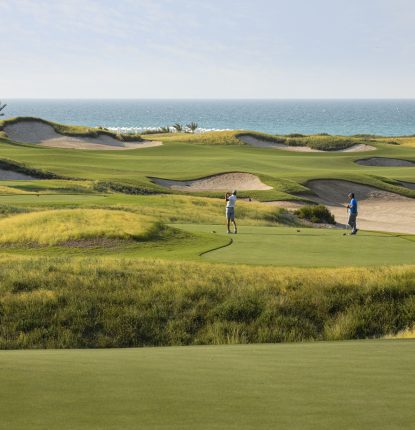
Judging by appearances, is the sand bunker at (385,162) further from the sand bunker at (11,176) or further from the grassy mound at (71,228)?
the grassy mound at (71,228)

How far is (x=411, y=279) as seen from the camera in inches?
700

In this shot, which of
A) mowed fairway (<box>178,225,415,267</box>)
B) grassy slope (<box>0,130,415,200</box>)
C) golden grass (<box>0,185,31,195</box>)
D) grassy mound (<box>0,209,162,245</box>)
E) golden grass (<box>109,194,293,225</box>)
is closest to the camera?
mowed fairway (<box>178,225,415,267</box>)

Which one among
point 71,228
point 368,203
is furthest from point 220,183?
point 71,228

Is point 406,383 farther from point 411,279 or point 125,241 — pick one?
point 125,241

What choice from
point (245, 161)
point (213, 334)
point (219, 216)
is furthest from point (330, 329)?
point (245, 161)

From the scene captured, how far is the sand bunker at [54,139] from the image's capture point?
86500 millimetres

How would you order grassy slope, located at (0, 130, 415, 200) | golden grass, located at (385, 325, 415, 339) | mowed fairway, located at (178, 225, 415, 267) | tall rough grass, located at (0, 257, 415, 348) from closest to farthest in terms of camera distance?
golden grass, located at (385, 325, 415, 339), tall rough grass, located at (0, 257, 415, 348), mowed fairway, located at (178, 225, 415, 267), grassy slope, located at (0, 130, 415, 200)

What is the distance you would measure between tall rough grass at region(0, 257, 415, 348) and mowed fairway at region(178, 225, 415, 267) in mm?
1758

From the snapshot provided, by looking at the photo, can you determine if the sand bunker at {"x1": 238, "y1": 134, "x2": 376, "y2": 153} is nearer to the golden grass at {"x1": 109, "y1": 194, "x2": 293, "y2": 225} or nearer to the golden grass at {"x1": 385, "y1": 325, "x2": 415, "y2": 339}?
the golden grass at {"x1": 109, "y1": 194, "x2": 293, "y2": 225}

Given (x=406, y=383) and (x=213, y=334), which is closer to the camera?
(x=406, y=383)

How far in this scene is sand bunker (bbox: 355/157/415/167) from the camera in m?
77.4

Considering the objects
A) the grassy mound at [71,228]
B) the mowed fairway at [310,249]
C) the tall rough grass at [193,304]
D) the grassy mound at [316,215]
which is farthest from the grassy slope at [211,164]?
the tall rough grass at [193,304]

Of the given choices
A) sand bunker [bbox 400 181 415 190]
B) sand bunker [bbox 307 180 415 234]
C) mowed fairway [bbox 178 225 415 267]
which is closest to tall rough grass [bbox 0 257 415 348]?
mowed fairway [bbox 178 225 415 267]

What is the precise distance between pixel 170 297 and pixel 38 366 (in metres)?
8.66
